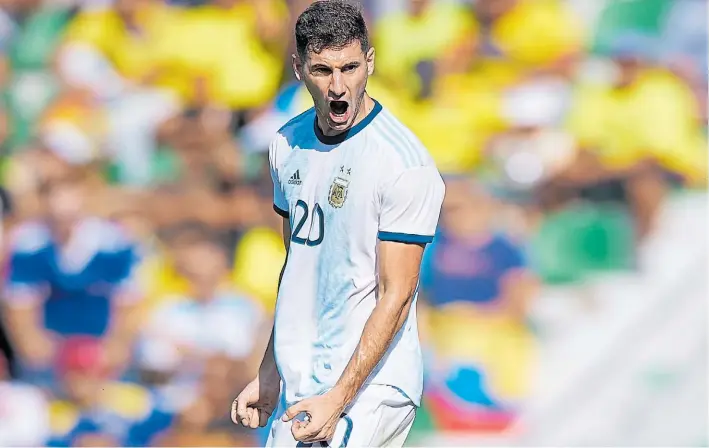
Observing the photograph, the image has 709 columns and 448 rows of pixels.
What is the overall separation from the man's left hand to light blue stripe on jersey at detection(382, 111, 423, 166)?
1.90ft

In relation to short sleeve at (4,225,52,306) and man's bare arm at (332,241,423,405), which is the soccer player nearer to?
man's bare arm at (332,241,423,405)

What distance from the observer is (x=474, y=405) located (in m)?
6.02

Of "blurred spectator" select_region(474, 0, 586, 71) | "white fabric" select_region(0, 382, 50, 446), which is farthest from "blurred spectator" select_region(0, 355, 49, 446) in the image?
"blurred spectator" select_region(474, 0, 586, 71)

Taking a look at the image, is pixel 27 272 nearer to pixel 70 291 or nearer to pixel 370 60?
pixel 70 291

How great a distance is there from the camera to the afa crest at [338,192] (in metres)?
2.70

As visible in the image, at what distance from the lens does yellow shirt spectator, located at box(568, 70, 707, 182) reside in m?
6.57

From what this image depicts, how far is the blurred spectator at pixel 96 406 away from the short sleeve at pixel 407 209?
134 inches

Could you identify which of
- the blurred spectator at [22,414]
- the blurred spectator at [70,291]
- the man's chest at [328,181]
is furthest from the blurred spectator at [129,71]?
the man's chest at [328,181]

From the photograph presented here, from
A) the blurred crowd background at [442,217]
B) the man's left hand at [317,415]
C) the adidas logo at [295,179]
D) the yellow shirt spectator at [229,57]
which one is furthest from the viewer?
the yellow shirt spectator at [229,57]

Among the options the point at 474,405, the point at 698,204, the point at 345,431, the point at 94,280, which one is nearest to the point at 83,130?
the point at 94,280

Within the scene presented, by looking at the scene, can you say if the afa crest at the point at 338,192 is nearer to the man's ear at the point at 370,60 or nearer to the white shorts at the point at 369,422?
the man's ear at the point at 370,60

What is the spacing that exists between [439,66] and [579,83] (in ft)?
2.70

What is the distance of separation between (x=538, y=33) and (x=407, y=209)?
4.38 metres

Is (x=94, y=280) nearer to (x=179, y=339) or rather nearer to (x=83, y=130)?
(x=179, y=339)
